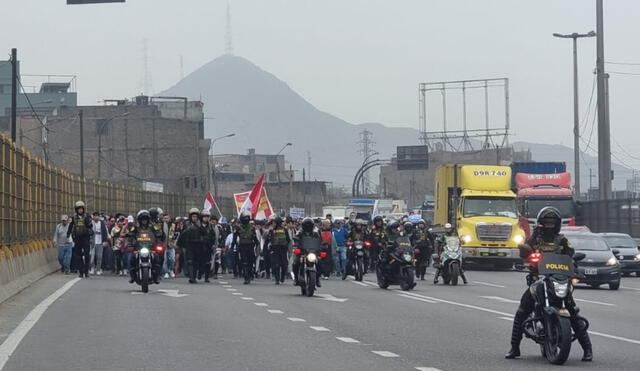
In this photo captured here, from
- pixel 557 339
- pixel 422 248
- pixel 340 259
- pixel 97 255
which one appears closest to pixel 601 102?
pixel 340 259

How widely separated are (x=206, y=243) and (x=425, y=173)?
5717 inches

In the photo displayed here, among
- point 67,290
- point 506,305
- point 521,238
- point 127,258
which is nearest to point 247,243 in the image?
point 127,258

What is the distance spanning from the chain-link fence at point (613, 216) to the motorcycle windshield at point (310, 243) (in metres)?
25.7

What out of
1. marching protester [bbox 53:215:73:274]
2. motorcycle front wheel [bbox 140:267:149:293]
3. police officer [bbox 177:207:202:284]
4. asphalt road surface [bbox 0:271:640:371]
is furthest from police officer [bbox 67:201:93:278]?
motorcycle front wheel [bbox 140:267:149:293]

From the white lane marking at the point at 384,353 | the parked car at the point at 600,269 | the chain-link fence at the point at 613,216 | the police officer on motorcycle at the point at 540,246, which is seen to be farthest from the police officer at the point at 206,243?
the chain-link fence at the point at 613,216

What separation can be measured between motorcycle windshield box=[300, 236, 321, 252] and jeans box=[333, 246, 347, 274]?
1152 cm

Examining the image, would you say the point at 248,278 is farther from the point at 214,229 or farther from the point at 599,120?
the point at 599,120

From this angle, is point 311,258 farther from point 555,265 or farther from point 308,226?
point 555,265

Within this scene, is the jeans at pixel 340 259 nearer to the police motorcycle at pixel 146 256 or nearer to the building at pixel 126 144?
the police motorcycle at pixel 146 256

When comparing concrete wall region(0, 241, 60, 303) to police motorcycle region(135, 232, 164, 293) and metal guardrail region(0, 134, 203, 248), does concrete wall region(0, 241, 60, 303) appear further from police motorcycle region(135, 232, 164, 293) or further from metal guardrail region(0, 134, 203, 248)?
police motorcycle region(135, 232, 164, 293)

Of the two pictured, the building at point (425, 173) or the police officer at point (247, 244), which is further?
the building at point (425, 173)

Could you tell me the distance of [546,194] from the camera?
5134 cm

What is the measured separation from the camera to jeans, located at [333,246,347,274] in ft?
127

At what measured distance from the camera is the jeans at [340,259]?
38.8m
